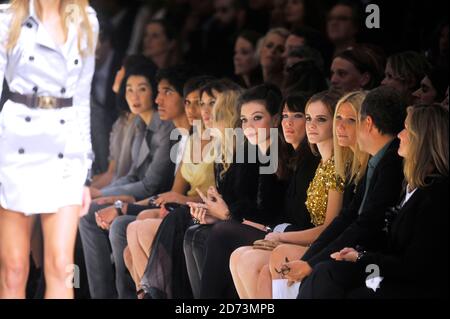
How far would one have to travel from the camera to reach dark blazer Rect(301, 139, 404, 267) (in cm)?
500

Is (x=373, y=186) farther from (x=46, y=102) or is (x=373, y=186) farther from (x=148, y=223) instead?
(x=46, y=102)

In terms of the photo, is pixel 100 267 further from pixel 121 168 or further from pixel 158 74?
pixel 158 74

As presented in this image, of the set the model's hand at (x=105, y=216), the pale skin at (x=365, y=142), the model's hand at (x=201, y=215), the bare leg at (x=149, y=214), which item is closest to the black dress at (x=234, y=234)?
the model's hand at (x=201, y=215)

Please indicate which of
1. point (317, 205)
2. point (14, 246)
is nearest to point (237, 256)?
point (317, 205)

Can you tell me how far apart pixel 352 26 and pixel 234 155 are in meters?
0.89

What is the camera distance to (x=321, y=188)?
525 cm

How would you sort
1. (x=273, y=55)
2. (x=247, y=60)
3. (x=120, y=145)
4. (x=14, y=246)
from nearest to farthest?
(x=14, y=246), (x=273, y=55), (x=120, y=145), (x=247, y=60)

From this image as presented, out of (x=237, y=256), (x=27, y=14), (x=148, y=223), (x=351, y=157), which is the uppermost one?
(x=27, y=14)

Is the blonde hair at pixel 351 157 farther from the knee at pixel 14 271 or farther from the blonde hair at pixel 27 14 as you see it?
the knee at pixel 14 271

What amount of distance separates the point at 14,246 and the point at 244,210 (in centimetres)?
109

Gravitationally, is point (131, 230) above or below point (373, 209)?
below

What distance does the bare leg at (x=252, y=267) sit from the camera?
5.33m

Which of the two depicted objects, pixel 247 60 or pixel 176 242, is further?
pixel 247 60
